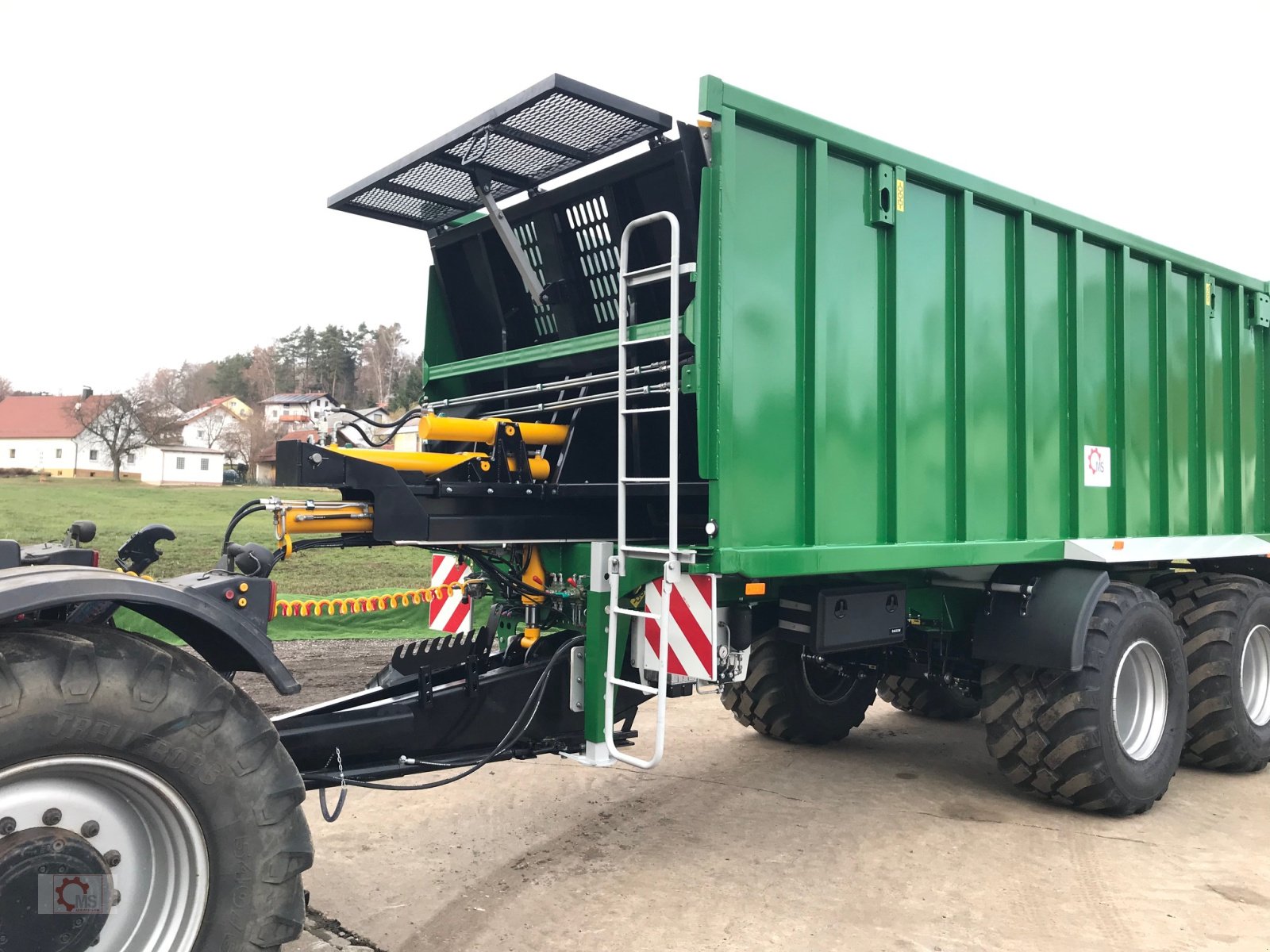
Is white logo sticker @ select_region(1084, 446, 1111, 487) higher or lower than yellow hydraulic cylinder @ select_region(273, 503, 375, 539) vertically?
higher

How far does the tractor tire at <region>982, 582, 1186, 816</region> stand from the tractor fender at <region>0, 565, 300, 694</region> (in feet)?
13.2

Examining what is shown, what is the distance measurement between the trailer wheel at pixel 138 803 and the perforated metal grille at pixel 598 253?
273cm

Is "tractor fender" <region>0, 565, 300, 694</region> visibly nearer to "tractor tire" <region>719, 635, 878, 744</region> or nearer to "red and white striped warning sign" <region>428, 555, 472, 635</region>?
"red and white striped warning sign" <region>428, 555, 472, 635</region>

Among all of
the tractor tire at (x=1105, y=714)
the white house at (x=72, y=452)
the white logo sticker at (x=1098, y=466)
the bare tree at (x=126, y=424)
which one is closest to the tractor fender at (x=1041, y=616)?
the tractor tire at (x=1105, y=714)

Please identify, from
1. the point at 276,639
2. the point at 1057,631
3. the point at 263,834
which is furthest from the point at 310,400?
the point at 276,639

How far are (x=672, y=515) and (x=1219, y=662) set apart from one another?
4402 millimetres

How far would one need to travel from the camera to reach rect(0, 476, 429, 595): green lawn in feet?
39.6

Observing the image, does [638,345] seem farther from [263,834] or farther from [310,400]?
[263,834]

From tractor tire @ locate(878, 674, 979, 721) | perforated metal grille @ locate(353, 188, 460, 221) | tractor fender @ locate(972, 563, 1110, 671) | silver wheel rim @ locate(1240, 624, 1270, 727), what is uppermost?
perforated metal grille @ locate(353, 188, 460, 221)

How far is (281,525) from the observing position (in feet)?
11.5

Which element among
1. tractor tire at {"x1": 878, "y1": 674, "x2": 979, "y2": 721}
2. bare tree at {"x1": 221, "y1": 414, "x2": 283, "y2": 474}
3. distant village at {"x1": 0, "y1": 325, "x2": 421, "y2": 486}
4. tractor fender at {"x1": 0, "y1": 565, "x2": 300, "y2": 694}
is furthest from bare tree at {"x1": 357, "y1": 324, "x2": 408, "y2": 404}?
tractor fender at {"x1": 0, "y1": 565, "x2": 300, "y2": 694}

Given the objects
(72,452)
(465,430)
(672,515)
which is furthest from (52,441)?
(672,515)

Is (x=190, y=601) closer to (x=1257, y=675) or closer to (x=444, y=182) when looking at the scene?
(x=444, y=182)

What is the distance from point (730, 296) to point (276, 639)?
24.1 ft
